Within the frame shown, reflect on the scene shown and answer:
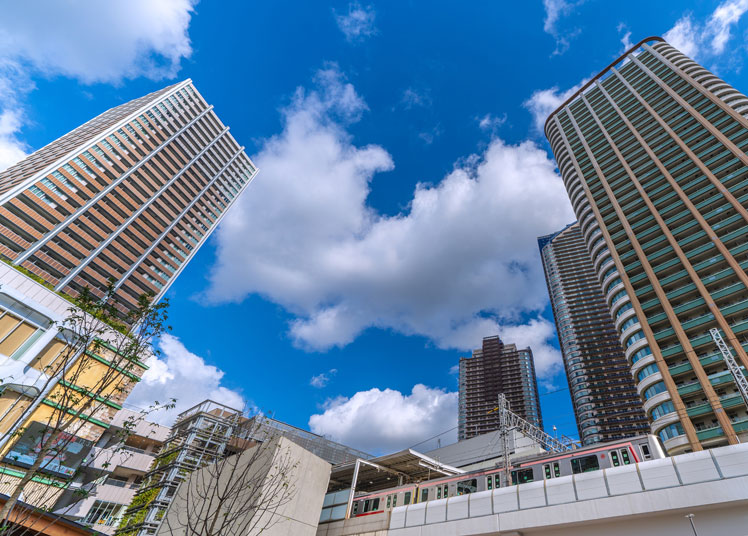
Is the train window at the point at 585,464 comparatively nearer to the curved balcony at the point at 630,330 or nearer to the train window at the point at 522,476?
the train window at the point at 522,476

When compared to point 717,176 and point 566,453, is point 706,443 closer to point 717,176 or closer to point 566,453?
point 566,453

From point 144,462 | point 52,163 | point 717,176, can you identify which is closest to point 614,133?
point 717,176

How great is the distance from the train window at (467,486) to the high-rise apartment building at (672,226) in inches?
1122

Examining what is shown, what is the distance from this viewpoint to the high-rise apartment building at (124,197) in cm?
6431

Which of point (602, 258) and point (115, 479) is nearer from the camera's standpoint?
point (115, 479)

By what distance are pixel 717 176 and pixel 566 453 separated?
58075 mm

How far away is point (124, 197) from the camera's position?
263 feet

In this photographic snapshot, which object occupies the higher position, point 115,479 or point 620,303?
point 620,303

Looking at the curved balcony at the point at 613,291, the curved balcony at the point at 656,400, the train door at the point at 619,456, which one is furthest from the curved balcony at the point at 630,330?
the train door at the point at 619,456

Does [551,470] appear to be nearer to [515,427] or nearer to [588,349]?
[515,427]

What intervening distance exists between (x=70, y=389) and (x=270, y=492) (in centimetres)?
1429

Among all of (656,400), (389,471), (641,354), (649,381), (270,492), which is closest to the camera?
(270,492)

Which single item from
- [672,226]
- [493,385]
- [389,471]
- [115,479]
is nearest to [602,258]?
[672,226]

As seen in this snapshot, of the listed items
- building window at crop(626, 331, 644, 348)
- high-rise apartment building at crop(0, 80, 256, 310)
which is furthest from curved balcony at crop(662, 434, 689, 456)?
high-rise apartment building at crop(0, 80, 256, 310)
